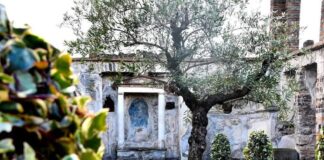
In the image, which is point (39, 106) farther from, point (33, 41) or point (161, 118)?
point (161, 118)

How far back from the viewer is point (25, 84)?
0.94m

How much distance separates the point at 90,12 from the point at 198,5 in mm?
1773

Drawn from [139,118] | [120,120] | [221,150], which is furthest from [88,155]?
[139,118]

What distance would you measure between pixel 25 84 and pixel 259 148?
Result: 321 inches

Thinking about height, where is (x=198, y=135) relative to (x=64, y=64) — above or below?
below

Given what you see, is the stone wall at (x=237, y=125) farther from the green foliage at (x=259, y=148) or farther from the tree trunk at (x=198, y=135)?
the tree trunk at (x=198, y=135)

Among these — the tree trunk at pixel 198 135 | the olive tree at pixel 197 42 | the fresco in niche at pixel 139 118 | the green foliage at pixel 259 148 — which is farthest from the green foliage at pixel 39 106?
the fresco in niche at pixel 139 118

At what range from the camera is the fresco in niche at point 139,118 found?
39.2 feet

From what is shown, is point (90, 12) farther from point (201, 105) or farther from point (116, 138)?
point (116, 138)

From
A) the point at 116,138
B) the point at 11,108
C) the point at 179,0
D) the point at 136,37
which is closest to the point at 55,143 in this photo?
the point at 11,108

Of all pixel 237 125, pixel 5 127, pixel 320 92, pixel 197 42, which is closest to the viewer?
pixel 5 127

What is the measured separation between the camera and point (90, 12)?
762cm

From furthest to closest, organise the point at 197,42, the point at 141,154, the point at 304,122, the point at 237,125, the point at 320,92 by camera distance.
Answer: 1. the point at 237,125
2. the point at 141,154
3. the point at 304,122
4. the point at 320,92
5. the point at 197,42

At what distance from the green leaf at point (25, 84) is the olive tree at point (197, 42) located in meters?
6.17
